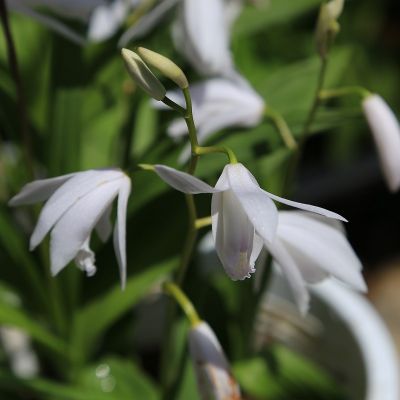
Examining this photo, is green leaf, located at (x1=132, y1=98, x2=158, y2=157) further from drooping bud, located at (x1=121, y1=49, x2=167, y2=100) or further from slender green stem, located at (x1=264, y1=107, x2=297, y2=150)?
drooping bud, located at (x1=121, y1=49, x2=167, y2=100)

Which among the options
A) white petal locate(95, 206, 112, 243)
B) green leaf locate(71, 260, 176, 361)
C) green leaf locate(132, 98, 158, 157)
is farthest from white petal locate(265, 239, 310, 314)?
green leaf locate(132, 98, 158, 157)

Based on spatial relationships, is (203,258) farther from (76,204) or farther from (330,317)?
(76,204)

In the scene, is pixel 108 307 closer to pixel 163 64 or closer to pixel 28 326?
pixel 28 326

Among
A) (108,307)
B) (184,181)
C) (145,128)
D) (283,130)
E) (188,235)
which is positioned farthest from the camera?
(145,128)

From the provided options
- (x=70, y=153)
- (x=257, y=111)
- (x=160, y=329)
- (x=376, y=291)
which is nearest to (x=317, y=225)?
(x=257, y=111)

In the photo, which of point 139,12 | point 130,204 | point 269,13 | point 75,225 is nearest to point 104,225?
point 75,225

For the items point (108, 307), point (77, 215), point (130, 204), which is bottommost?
point (108, 307)

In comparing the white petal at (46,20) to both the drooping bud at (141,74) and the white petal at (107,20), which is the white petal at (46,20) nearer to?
the white petal at (107,20)

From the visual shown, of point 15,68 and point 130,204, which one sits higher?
point 15,68
